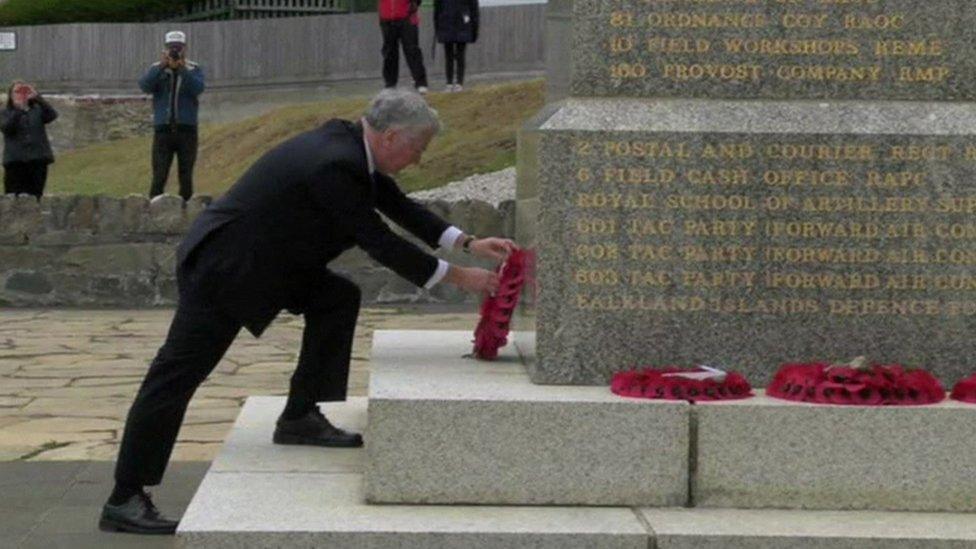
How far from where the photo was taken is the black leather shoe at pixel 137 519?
291 inches

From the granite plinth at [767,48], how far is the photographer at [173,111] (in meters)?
13.9

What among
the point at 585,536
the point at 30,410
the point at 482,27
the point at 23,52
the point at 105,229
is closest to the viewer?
the point at 585,536

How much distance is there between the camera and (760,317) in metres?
7.17

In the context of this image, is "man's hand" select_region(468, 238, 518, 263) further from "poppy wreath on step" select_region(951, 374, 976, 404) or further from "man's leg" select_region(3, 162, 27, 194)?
"man's leg" select_region(3, 162, 27, 194)

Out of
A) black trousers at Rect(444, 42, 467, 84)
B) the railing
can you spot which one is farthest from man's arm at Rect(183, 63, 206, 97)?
the railing

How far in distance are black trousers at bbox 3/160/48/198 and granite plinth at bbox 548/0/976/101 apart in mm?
14426

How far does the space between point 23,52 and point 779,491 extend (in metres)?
34.9

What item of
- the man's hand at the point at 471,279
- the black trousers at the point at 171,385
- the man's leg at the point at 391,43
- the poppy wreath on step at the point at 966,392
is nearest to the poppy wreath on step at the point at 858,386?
the poppy wreath on step at the point at 966,392

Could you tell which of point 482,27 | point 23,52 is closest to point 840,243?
point 482,27

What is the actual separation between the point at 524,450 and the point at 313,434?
147 centimetres

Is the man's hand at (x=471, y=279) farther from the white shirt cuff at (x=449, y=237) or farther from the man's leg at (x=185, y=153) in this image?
the man's leg at (x=185, y=153)

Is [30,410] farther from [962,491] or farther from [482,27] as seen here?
[482,27]

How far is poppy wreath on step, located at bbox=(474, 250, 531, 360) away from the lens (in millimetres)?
7930

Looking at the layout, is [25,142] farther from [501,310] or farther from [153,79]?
[501,310]
